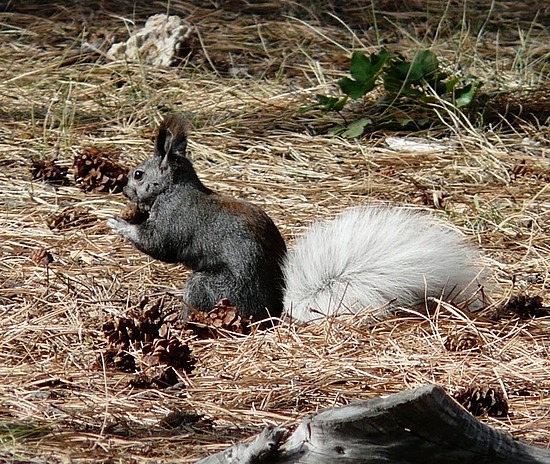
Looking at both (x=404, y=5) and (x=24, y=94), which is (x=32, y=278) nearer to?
(x=24, y=94)

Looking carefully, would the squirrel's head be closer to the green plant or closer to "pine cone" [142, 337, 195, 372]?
"pine cone" [142, 337, 195, 372]

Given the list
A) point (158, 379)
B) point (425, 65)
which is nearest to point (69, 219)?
point (158, 379)

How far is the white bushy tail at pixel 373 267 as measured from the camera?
138 inches

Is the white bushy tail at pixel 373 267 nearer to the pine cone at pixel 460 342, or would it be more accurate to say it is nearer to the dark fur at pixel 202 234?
the dark fur at pixel 202 234

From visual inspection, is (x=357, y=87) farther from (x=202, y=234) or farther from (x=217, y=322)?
(x=217, y=322)

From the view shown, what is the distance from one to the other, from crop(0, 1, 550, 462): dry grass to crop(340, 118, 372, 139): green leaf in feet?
0.16

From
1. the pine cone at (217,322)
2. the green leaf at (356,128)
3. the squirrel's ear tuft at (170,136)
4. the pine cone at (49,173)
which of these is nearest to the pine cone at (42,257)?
Answer: the squirrel's ear tuft at (170,136)

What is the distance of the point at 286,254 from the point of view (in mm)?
3740

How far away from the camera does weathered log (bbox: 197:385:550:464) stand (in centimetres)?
205

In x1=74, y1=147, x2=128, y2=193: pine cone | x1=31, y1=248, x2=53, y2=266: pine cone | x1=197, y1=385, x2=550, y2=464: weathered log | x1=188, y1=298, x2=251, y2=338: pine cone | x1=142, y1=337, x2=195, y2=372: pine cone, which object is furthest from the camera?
x1=74, y1=147, x2=128, y2=193: pine cone

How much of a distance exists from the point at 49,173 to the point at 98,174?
264 mm

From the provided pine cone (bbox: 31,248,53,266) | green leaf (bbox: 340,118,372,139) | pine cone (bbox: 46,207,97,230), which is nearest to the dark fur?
pine cone (bbox: 31,248,53,266)

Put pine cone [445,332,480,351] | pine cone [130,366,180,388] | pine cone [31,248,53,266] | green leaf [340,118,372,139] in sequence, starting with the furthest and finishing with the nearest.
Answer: green leaf [340,118,372,139]
pine cone [31,248,53,266]
pine cone [445,332,480,351]
pine cone [130,366,180,388]

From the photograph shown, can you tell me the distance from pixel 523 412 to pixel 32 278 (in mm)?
1919
